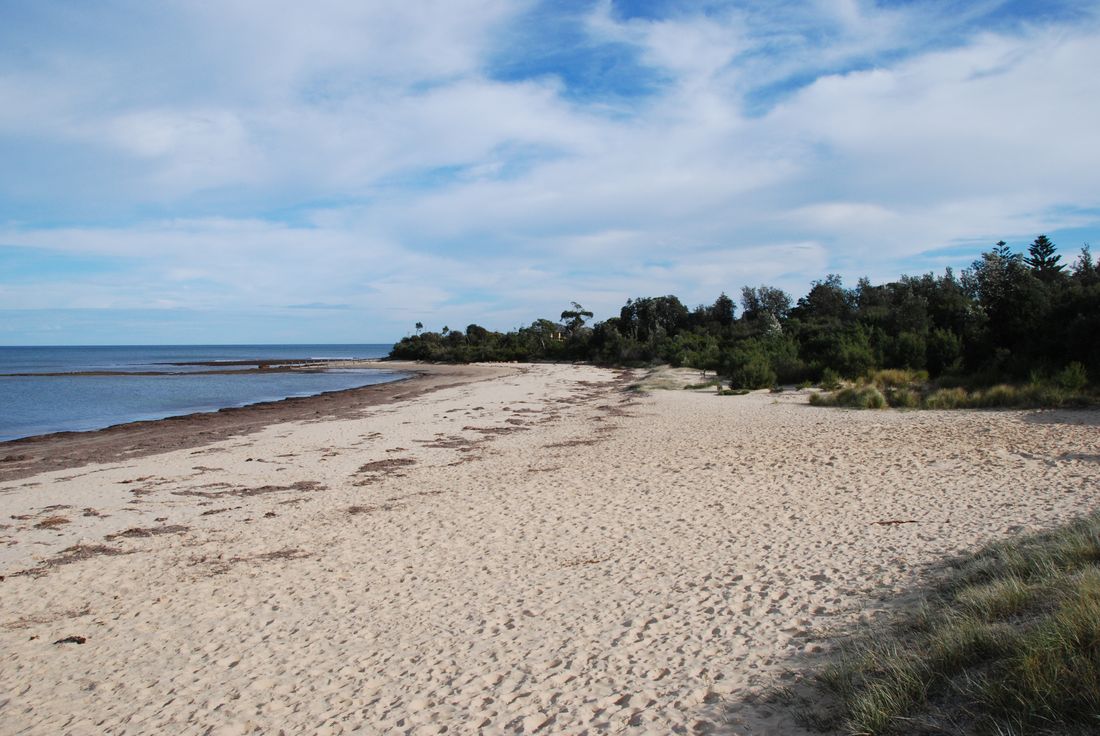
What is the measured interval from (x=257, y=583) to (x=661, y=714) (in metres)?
5.28

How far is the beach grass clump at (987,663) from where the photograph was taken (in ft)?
10.8

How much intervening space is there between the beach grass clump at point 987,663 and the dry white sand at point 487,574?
0.54 metres

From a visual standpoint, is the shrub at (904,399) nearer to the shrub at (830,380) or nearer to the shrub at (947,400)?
the shrub at (947,400)

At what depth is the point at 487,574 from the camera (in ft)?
24.6

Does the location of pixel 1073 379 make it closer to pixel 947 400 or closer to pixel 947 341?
pixel 947 400

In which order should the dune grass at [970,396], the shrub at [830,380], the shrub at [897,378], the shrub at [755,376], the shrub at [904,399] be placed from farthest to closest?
1. the shrub at [755,376]
2. the shrub at [830,380]
3. the shrub at [897,378]
4. the shrub at [904,399]
5. the dune grass at [970,396]

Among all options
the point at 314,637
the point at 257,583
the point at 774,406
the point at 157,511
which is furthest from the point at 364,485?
the point at 774,406

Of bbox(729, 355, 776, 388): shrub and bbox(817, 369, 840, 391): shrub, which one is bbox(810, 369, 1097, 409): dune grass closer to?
bbox(817, 369, 840, 391): shrub

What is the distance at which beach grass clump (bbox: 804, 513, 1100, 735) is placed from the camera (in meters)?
3.29

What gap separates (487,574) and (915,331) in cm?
2843

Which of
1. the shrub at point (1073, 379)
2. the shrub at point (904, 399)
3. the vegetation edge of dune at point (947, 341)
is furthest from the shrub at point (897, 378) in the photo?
the shrub at point (1073, 379)

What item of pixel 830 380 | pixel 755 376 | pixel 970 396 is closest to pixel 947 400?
pixel 970 396

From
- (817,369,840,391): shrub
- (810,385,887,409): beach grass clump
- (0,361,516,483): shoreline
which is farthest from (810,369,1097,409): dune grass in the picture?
(0,361,516,483): shoreline

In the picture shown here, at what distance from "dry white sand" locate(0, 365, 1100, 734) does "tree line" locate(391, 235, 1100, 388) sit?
758 cm
